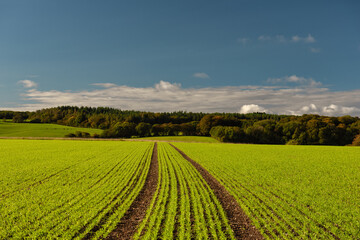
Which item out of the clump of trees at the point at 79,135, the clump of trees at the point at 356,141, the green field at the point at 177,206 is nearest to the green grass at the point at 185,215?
the green field at the point at 177,206

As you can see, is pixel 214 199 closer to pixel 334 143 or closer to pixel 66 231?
pixel 66 231

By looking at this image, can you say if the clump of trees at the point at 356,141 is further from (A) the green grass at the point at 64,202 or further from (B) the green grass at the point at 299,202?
(A) the green grass at the point at 64,202

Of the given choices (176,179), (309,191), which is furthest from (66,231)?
(309,191)

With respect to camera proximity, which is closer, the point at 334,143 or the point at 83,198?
the point at 83,198

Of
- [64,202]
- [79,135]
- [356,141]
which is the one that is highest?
[356,141]

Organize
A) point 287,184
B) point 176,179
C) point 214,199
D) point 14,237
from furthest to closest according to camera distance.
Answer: point 176,179 → point 287,184 → point 214,199 → point 14,237

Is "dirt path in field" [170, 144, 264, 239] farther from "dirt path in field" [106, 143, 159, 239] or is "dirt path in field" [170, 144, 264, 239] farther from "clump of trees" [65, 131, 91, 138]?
"clump of trees" [65, 131, 91, 138]

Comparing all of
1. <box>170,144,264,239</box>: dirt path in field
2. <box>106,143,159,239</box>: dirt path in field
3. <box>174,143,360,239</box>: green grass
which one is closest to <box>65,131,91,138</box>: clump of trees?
<box>174,143,360,239</box>: green grass

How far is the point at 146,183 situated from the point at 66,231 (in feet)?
35.1

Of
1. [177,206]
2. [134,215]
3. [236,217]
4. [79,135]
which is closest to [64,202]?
[134,215]

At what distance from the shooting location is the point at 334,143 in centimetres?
10275

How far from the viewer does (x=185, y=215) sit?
45.0 feet

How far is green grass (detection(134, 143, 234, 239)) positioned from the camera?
11445 millimetres

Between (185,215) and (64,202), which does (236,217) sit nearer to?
(185,215)
